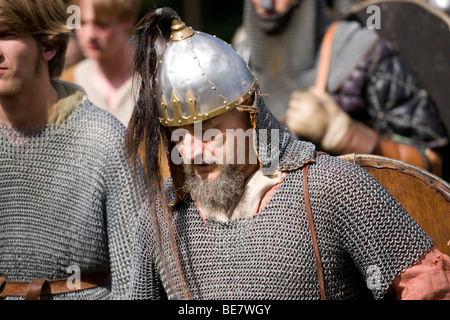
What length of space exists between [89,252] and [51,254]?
0.61 feet

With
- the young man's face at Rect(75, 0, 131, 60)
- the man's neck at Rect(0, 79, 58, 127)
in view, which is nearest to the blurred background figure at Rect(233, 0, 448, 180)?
the young man's face at Rect(75, 0, 131, 60)

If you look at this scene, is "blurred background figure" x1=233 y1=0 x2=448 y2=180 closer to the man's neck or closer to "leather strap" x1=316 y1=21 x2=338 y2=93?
"leather strap" x1=316 y1=21 x2=338 y2=93

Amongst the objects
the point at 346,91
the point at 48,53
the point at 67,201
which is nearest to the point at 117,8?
the point at 346,91

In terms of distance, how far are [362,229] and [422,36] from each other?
11.6ft

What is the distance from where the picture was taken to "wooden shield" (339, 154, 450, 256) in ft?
11.3

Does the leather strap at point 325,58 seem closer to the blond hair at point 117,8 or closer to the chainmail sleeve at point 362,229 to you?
the blond hair at point 117,8

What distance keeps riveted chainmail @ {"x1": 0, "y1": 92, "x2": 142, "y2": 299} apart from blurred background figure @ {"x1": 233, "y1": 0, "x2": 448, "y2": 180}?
1.82 m

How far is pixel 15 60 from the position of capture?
389 cm

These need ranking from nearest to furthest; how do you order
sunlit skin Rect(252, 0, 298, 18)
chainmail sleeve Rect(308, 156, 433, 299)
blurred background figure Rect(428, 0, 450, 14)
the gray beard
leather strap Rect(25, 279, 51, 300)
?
chainmail sleeve Rect(308, 156, 433, 299) → the gray beard → leather strap Rect(25, 279, 51, 300) → sunlit skin Rect(252, 0, 298, 18) → blurred background figure Rect(428, 0, 450, 14)

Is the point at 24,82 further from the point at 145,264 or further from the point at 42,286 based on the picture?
the point at 145,264

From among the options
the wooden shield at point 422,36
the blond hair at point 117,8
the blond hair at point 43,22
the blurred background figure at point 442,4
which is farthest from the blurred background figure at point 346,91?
the blurred background figure at point 442,4

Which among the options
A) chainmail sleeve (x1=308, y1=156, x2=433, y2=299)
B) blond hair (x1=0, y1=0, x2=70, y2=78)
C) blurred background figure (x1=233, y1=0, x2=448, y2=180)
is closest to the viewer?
chainmail sleeve (x1=308, y1=156, x2=433, y2=299)

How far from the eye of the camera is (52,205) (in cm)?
404

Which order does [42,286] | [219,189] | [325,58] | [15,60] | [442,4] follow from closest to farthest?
[219,189], [15,60], [42,286], [325,58], [442,4]
